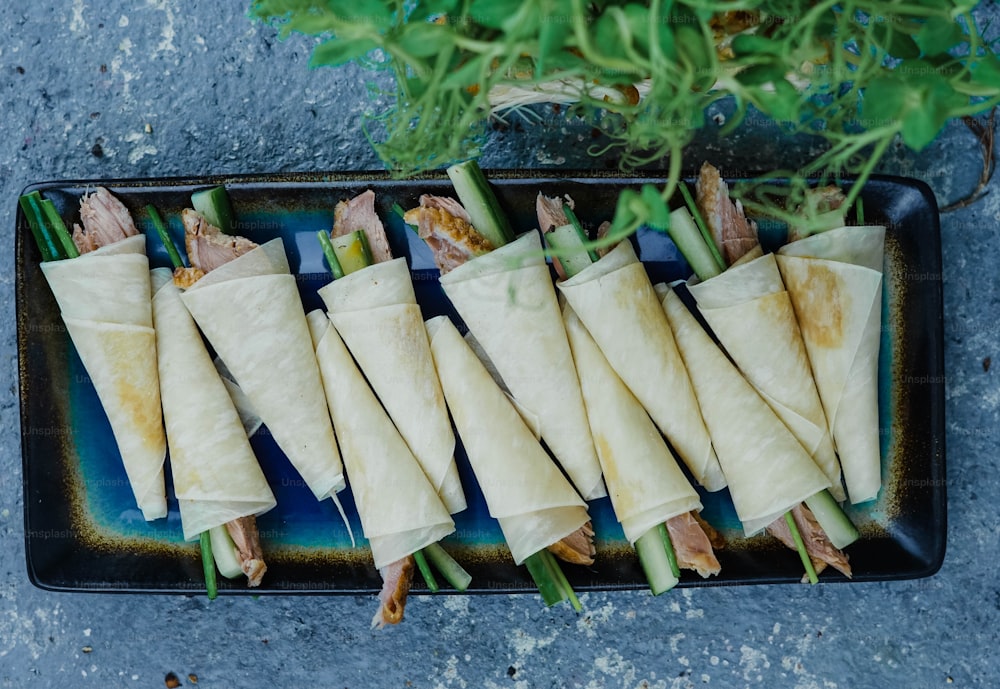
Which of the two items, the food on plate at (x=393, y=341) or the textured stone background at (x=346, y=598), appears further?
the textured stone background at (x=346, y=598)

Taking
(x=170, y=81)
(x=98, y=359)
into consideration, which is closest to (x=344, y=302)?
(x=98, y=359)

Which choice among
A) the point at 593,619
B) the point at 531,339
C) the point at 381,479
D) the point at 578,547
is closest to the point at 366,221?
the point at 531,339

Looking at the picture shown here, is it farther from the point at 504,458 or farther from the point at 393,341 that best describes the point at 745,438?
the point at 393,341

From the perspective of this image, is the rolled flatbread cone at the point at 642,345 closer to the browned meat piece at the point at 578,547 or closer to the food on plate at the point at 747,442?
the food on plate at the point at 747,442

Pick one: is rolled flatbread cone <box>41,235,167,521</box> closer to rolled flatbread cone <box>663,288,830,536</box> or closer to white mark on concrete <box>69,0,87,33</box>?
white mark on concrete <box>69,0,87,33</box>

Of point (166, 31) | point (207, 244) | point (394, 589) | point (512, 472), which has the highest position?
point (166, 31)

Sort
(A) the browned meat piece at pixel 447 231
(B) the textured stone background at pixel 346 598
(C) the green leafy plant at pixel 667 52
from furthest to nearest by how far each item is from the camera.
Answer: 1. (B) the textured stone background at pixel 346 598
2. (A) the browned meat piece at pixel 447 231
3. (C) the green leafy plant at pixel 667 52

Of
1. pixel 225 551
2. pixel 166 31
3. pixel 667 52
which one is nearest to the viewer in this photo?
pixel 667 52

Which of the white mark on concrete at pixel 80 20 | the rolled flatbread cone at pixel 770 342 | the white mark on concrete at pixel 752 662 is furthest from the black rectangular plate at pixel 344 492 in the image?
the white mark on concrete at pixel 80 20
